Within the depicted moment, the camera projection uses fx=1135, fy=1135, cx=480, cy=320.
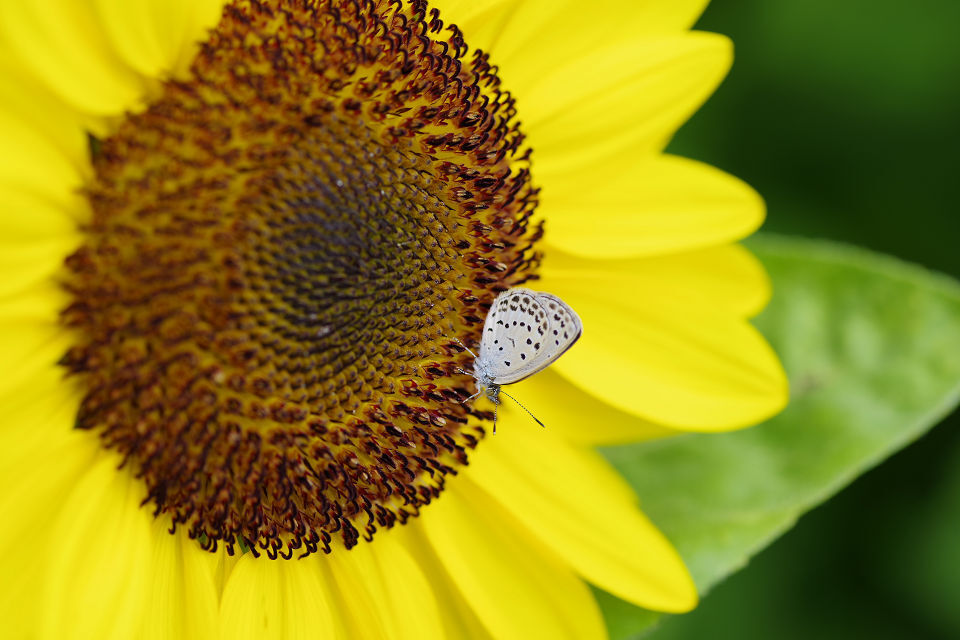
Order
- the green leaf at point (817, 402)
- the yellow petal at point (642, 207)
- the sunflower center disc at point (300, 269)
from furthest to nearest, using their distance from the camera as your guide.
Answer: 1. the green leaf at point (817, 402)
2. the yellow petal at point (642, 207)
3. the sunflower center disc at point (300, 269)

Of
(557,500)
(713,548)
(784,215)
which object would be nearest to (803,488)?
(713,548)

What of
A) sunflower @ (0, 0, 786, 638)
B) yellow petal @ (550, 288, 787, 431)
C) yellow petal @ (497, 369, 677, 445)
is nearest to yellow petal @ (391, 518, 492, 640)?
sunflower @ (0, 0, 786, 638)

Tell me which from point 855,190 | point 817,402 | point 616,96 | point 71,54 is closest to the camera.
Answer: point 71,54

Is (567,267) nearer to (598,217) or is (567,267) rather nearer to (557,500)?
(598,217)

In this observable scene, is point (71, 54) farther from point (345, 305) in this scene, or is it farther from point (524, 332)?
point (524, 332)

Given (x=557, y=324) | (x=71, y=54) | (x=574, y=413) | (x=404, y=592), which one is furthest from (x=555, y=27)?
(x=404, y=592)

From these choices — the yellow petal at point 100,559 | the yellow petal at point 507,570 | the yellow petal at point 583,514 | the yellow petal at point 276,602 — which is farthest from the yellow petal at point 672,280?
the yellow petal at point 100,559

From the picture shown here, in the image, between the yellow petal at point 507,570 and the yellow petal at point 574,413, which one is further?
the yellow petal at point 574,413

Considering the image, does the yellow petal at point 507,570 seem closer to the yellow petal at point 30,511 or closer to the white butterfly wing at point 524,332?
the white butterfly wing at point 524,332
